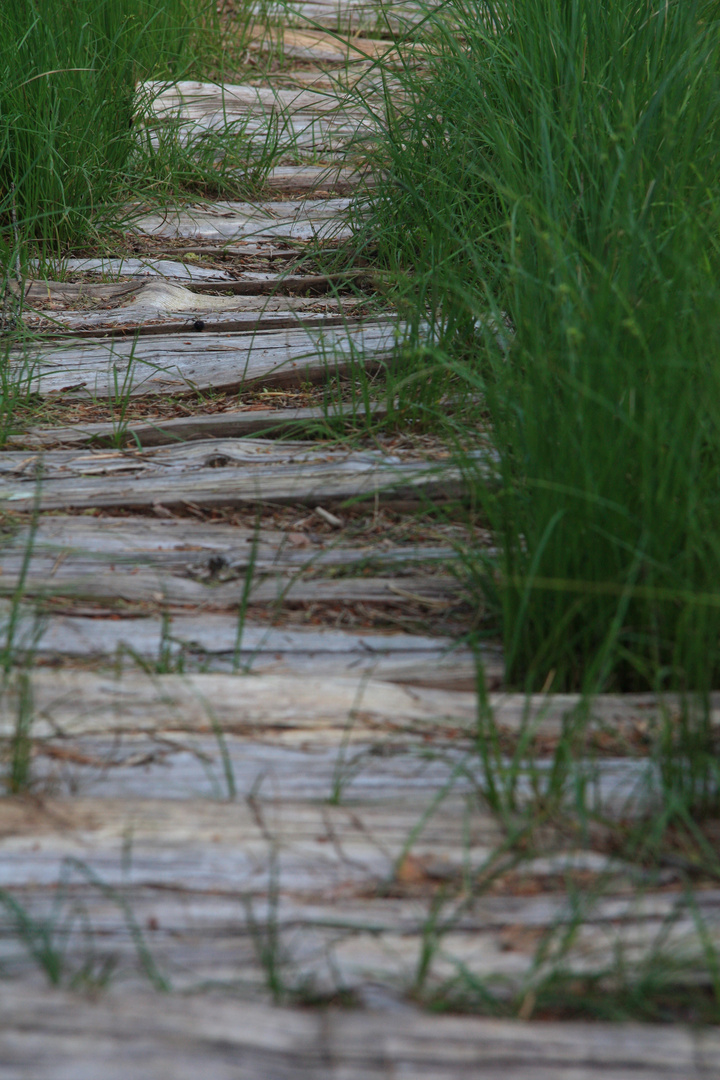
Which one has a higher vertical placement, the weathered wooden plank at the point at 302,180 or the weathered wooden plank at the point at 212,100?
the weathered wooden plank at the point at 212,100

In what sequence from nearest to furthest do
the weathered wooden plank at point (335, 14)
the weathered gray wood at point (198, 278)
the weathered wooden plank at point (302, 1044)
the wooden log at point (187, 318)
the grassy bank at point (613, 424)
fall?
1. the weathered wooden plank at point (302, 1044)
2. the grassy bank at point (613, 424)
3. the wooden log at point (187, 318)
4. the weathered gray wood at point (198, 278)
5. the weathered wooden plank at point (335, 14)

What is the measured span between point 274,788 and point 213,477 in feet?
3.62

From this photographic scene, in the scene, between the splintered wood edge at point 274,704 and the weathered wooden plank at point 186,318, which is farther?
the weathered wooden plank at point 186,318

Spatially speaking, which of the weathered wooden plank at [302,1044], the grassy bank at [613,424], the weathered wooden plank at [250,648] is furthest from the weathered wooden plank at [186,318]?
the weathered wooden plank at [302,1044]

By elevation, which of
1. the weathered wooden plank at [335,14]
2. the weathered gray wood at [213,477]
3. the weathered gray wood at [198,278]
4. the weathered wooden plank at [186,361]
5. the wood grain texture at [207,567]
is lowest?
the wood grain texture at [207,567]

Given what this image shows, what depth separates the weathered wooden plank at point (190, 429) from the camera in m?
2.48

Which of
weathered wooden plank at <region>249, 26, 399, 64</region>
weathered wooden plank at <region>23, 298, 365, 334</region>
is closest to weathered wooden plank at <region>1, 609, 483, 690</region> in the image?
weathered wooden plank at <region>23, 298, 365, 334</region>

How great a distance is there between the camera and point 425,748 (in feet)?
4.53

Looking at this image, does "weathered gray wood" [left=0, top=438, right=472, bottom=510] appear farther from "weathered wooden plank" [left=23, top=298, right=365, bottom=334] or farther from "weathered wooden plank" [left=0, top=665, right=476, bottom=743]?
"weathered wooden plank" [left=23, top=298, right=365, bottom=334]

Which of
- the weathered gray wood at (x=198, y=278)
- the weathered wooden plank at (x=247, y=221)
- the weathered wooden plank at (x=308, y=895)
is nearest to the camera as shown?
the weathered wooden plank at (x=308, y=895)

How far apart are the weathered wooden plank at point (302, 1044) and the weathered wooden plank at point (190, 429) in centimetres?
170

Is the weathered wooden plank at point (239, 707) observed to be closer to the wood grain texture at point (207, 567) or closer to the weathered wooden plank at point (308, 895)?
the weathered wooden plank at point (308, 895)

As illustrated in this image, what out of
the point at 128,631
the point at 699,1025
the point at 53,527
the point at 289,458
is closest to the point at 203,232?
the point at 289,458

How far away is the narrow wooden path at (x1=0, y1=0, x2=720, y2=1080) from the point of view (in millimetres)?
934
